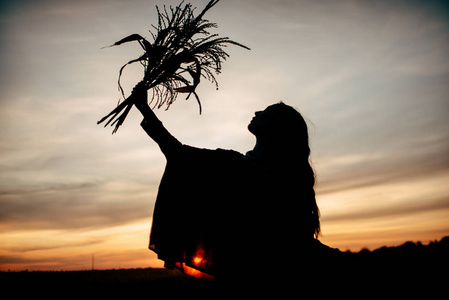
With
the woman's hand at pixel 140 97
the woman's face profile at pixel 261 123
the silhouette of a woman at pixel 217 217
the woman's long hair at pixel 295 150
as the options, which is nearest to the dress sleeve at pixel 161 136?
the silhouette of a woman at pixel 217 217

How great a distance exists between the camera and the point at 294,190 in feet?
8.72

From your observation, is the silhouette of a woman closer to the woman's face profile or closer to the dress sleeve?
the dress sleeve

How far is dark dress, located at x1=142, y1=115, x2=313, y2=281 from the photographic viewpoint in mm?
2092

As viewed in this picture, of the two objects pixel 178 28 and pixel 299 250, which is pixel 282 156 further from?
pixel 178 28

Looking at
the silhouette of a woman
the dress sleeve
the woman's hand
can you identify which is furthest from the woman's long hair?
the woman's hand

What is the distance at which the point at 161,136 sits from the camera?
2.08 metres

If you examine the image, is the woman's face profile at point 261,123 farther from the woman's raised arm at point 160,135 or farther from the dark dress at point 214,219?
the woman's raised arm at point 160,135

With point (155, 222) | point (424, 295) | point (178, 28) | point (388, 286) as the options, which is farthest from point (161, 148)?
point (424, 295)

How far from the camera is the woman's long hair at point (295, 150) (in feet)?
9.09

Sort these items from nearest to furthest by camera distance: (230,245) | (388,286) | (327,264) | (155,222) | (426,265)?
1. (230,245)
2. (155,222)
3. (327,264)
4. (388,286)
5. (426,265)

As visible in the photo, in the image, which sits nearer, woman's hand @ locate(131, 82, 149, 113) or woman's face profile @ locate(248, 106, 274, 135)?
woman's hand @ locate(131, 82, 149, 113)

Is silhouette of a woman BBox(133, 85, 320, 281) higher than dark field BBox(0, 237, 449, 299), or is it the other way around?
silhouette of a woman BBox(133, 85, 320, 281)

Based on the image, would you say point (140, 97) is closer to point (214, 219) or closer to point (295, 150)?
point (214, 219)

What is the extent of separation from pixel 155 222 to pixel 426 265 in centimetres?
258
